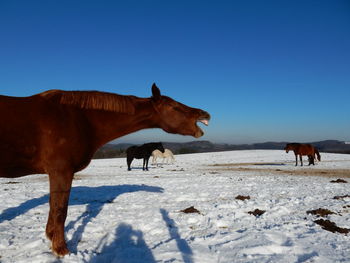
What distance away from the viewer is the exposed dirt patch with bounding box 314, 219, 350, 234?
15.6 feet

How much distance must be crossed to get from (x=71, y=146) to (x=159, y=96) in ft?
5.77

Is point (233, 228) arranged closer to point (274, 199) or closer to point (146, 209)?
point (146, 209)

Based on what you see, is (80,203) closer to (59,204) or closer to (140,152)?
(59,204)

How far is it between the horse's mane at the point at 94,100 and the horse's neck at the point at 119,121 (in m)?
0.09

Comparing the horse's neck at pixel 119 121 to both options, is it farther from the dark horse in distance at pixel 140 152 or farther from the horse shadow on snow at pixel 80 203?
the dark horse in distance at pixel 140 152

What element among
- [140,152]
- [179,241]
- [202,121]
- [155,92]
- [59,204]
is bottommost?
[179,241]

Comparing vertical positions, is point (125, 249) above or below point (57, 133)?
below

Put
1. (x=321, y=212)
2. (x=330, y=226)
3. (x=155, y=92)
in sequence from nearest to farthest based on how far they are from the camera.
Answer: (x=155, y=92), (x=330, y=226), (x=321, y=212)

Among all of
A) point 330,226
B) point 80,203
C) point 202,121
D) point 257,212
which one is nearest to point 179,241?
point 202,121

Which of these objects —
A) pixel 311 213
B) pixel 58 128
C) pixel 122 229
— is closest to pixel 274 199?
pixel 311 213

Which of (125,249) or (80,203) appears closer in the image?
(125,249)

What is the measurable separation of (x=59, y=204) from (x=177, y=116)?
247 cm

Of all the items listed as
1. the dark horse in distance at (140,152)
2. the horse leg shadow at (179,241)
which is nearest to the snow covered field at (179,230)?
the horse leg shadow at (179,241)

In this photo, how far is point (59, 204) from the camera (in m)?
4.04
